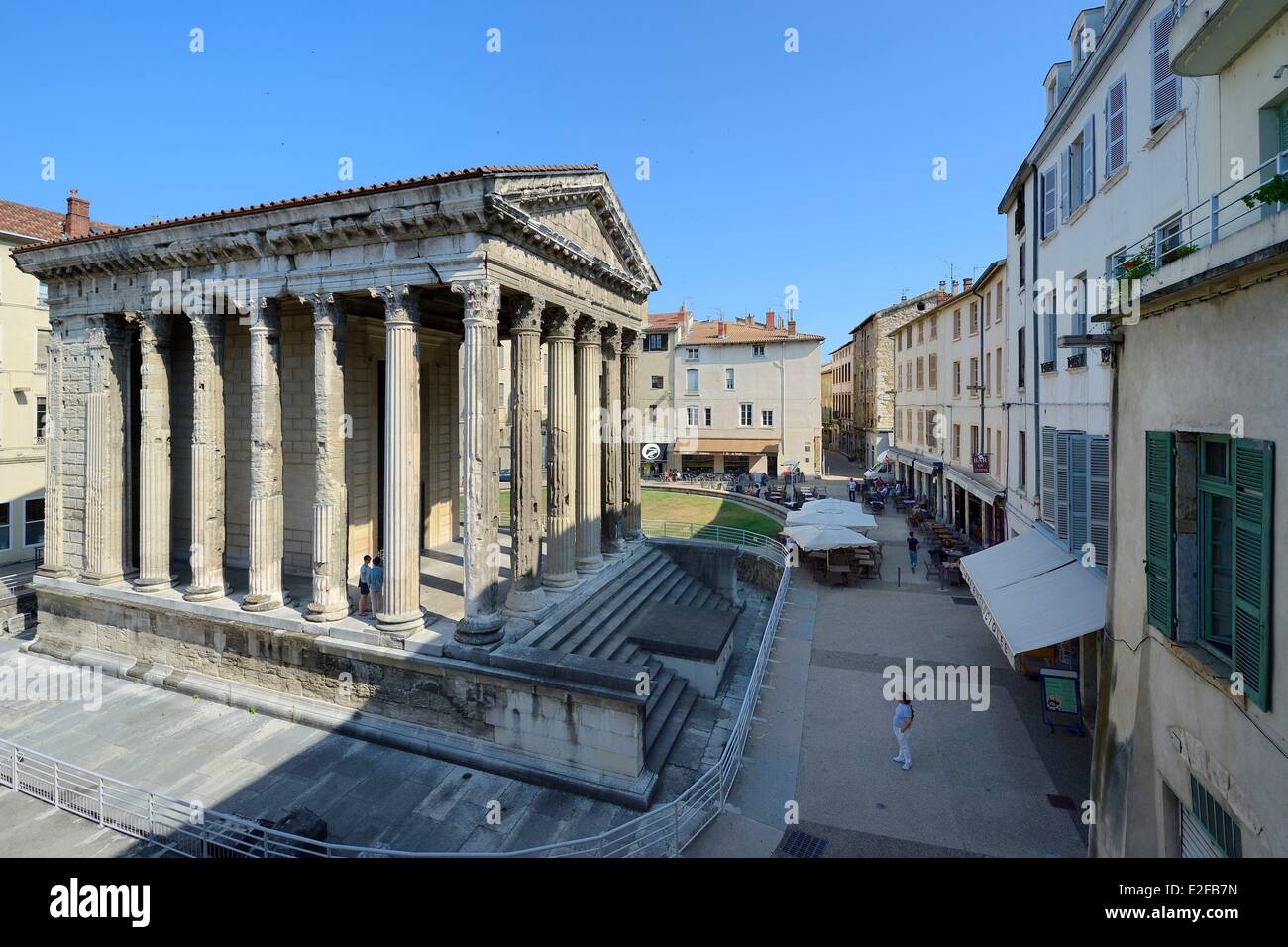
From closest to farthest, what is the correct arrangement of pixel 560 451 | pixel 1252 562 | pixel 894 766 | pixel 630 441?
1. pixel 1252 562
2. pixel 894 766
3. pixel 560 451
4. pixel 630 441

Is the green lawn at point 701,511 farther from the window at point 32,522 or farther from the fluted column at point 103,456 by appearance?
the window at point 32,522

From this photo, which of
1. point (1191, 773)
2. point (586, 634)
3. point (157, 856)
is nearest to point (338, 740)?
point (157, 856)

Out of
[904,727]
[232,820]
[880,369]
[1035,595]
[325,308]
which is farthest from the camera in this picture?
[880,369]

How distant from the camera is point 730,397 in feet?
136

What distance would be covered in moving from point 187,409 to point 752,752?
16.2 metres

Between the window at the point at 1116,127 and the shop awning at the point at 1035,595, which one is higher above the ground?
the window at the point at 1116,127

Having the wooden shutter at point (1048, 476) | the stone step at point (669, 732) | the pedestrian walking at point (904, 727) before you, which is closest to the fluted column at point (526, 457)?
the stone step at point (669, 732)

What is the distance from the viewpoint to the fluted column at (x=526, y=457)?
39.7ft

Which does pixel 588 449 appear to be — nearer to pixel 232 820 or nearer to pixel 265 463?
pixel 265 463

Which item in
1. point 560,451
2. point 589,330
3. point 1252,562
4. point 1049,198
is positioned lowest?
point 1252,562

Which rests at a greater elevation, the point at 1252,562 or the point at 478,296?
the point at 478,296

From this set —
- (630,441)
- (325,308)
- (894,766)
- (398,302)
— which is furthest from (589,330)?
(894,766)

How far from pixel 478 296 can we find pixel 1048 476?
12615 mm

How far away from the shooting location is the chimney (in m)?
22.4
